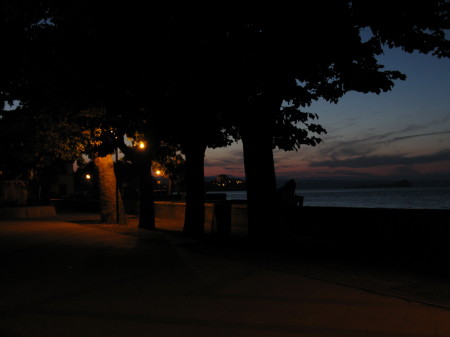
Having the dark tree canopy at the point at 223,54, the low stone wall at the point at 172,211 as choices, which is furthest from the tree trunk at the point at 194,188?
the low stone wall at the point at 172,211

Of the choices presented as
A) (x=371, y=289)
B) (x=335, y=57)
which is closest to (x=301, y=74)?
(x=335, y=57)

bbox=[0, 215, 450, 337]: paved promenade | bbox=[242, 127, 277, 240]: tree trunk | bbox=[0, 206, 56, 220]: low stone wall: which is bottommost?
bbox=[0, 215, 450, 337]: paved promenade

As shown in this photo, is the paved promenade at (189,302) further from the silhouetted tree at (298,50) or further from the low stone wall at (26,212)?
the low stone wall at (26,212)

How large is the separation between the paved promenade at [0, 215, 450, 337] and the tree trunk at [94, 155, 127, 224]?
13.4 metres

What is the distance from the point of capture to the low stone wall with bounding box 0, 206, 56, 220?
1156 inches

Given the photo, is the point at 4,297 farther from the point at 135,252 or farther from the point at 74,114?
the point at 74,114

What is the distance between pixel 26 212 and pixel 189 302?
26.6m

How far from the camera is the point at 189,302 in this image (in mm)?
6848

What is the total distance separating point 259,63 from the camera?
1248cm

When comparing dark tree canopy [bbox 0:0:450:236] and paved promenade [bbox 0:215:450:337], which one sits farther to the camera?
dark tree canopy [bbox 0:0:450:236]

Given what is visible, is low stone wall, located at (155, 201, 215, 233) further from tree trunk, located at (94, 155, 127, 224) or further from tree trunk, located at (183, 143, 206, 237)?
tree trunk, located at (183, 143, 206, 237)

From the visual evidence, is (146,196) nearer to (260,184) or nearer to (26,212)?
(260,184)

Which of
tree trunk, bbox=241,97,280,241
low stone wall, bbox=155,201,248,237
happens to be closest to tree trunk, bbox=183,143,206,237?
low stone wall, bbox=155,201,248,237

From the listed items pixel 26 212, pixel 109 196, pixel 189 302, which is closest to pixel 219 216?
pixel 109 196
